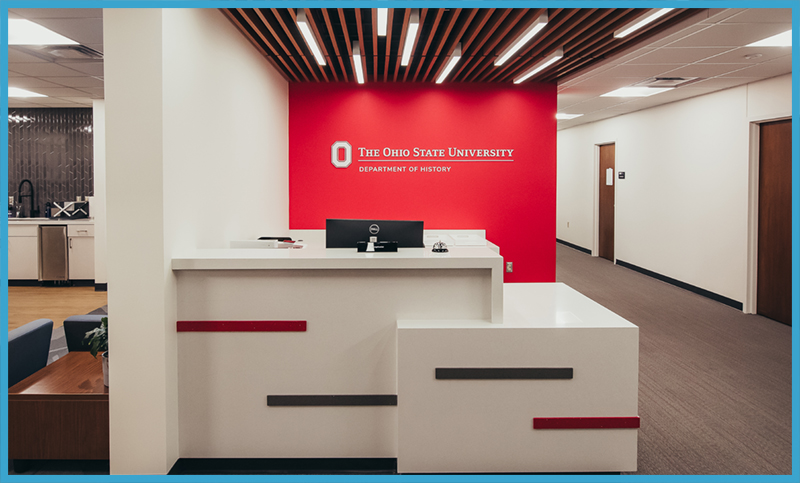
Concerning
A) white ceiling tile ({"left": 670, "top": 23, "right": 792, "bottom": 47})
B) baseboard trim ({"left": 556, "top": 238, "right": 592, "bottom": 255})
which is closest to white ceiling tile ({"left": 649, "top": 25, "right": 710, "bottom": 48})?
white ceiling tile ({"left": 670, "top": 23, "right": 792, "bottom": 47})

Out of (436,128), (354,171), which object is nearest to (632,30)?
(436,128)

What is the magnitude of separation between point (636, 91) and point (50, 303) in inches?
334

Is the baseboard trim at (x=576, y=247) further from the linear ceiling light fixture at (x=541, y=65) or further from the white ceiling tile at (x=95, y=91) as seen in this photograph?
the white ceiling tile at (x=95, y=91)

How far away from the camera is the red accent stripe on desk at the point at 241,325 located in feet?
9.75

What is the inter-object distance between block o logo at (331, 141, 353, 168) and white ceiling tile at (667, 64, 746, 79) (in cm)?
375

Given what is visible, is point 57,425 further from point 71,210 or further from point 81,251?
point 71,210

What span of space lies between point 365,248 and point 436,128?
11.3 feet

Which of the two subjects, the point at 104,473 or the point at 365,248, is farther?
the point at 365,248

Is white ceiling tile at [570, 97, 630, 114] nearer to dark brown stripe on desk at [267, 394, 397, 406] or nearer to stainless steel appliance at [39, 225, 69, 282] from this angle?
dark brown stripe on desk at [267, 394, 397, 406]

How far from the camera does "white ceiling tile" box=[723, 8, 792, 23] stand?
3883 millimetres

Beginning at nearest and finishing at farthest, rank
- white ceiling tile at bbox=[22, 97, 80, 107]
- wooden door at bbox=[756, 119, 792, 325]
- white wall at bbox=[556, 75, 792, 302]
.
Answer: wooden door at bbox=[756, 119, 792, 325]
white wall at bbox=[556, 75, 792, 302]
white ceiling tile at bbox=[22, 97, 80, 107]

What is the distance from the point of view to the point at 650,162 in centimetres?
918

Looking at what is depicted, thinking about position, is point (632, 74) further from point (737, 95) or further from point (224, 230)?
point (224, 230)

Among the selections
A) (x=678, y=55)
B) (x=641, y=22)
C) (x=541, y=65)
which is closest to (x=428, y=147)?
(x=541, y=65)
